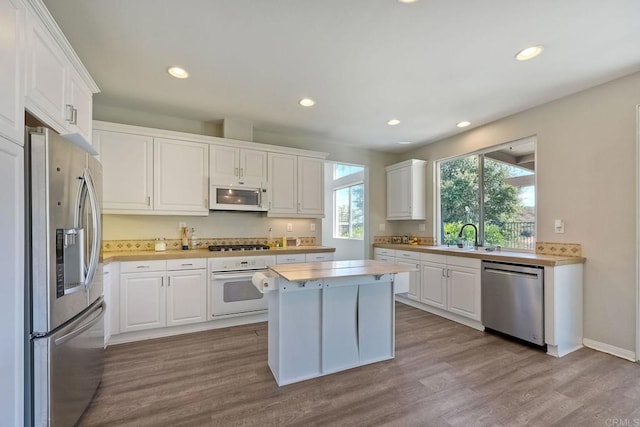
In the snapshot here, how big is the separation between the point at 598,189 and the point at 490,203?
122 centimetres

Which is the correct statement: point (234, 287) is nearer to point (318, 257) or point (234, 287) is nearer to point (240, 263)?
point (240, 263)

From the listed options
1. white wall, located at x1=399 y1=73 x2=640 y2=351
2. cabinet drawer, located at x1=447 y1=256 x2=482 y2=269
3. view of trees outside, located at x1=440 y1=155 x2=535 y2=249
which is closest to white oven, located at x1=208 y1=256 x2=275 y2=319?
cabinet drawer, located at x1=447 y1=256 x2=482 y2=269

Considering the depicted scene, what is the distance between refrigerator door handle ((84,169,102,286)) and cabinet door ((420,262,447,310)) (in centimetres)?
374

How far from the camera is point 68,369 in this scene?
1.64 meters

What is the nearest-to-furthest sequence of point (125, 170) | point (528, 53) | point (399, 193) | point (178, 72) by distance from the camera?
point (528, 53)
point (178, 72)
point (125, 170)
point (399, 193)

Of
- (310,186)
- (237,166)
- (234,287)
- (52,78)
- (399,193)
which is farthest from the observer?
(399,193)

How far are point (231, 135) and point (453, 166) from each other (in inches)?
136

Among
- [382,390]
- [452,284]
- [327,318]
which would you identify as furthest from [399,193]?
[382,390]

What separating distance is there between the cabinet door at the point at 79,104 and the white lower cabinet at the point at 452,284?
4.07 metres

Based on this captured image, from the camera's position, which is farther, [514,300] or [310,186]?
[310,186]

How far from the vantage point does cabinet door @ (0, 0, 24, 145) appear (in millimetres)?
1292

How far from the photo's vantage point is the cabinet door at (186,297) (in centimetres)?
314

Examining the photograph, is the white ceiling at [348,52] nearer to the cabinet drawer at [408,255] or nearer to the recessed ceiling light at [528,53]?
the recessed ceiling light at [528,53]

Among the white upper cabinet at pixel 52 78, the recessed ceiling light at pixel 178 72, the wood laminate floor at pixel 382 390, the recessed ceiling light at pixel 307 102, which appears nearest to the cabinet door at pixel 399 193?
the recessed ceiling light at pixel 307 102
